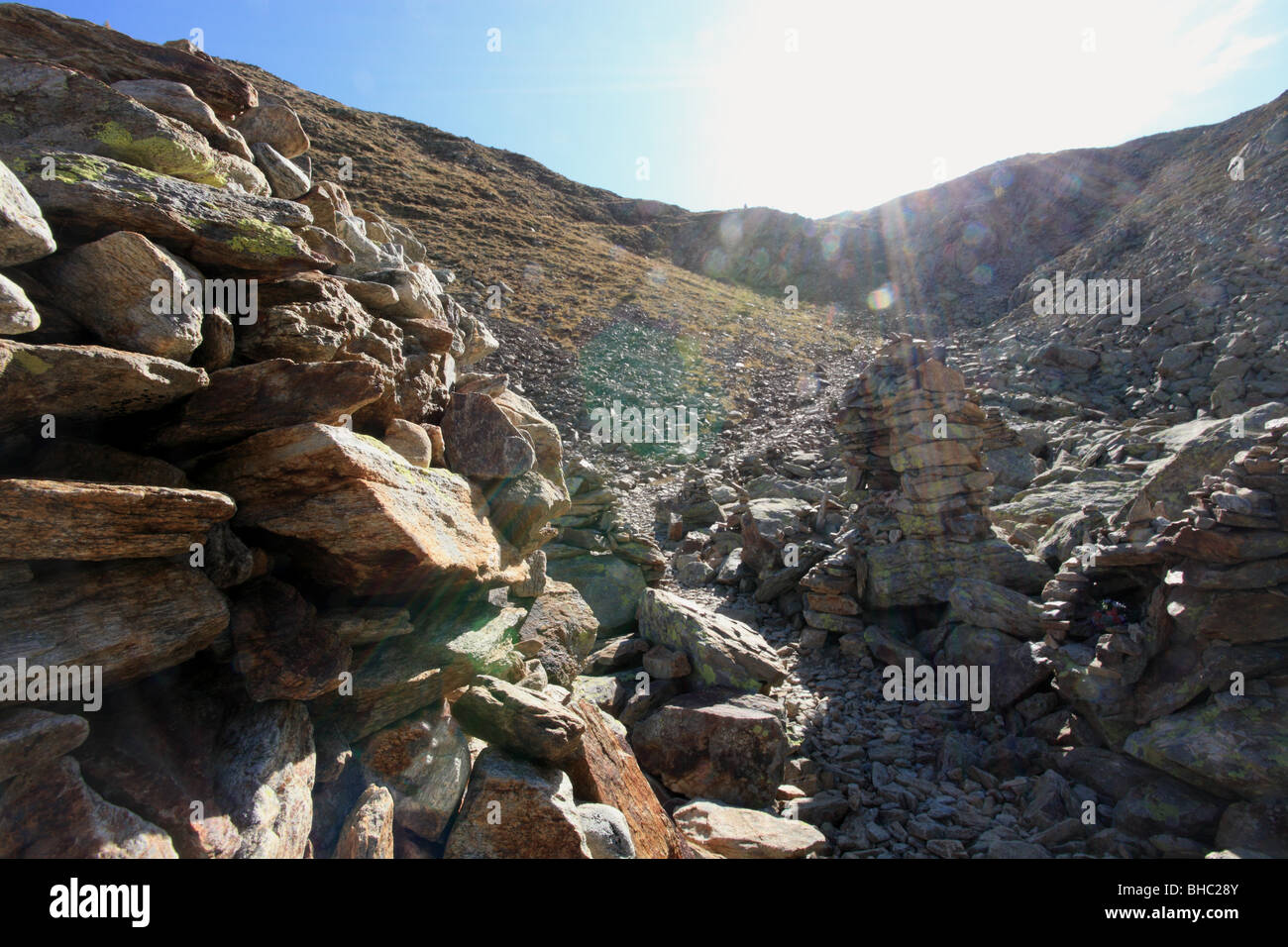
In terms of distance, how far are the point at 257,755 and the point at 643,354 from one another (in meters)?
36.4

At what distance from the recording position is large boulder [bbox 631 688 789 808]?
26.3 ft

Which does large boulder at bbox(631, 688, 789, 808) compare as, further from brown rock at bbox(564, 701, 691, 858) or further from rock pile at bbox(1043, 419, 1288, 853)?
rock pile at bbox(1043, 419, 1288, 853)

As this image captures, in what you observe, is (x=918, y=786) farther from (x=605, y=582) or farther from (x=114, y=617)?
(x=114, y=617)

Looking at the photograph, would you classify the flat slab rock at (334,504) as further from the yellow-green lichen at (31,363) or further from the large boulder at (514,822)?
the large boulder at (514,822)

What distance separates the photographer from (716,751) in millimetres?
8211

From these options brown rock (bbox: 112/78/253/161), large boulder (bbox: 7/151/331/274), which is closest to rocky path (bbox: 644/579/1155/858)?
large boulder (bbox: 7/151/331/274)

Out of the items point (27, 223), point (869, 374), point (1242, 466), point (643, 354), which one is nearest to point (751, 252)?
point (643, 354)

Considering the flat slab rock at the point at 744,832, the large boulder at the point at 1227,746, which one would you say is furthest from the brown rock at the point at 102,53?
the large boulder at the point at 1227,746

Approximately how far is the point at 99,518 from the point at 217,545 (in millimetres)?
871

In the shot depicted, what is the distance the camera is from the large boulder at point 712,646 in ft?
32.9

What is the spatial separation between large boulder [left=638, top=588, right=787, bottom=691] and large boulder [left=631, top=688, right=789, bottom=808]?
1.21 m

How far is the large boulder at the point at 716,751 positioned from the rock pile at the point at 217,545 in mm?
1427

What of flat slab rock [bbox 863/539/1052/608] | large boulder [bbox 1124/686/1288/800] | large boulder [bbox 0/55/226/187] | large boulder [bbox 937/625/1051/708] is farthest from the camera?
flat slab rock [bbox 863/539/1052/608]
